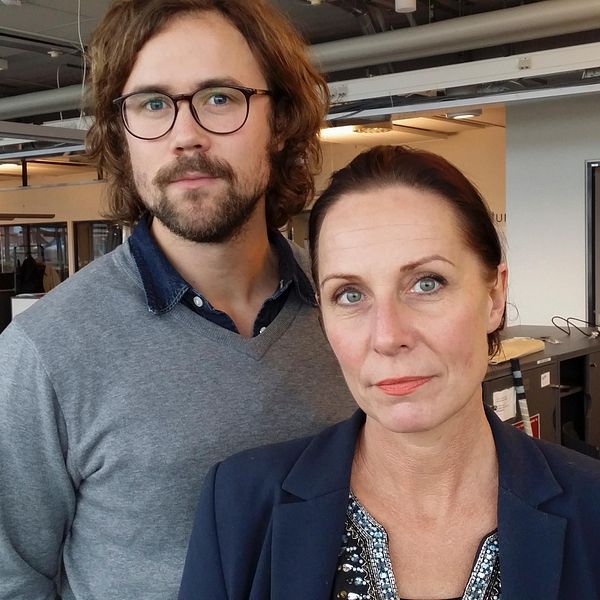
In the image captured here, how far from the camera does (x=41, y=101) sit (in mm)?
7355

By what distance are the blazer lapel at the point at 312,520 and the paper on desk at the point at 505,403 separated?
2.26m

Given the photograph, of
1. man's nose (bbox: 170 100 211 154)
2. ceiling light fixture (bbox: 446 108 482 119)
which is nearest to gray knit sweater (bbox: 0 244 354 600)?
man's nose (bbox: 170 100 211 154)

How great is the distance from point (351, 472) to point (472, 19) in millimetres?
4342

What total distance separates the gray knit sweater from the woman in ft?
0.43

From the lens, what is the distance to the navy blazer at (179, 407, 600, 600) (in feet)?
3.91

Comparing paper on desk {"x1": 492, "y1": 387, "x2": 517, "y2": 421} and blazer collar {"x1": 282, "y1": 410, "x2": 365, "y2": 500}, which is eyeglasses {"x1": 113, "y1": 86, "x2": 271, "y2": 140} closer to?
blazer collar {"x1": 282, "y1": 410, "x2": 365, "y2": 500}

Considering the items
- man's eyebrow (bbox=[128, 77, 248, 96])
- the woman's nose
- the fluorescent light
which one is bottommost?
the woman's nose

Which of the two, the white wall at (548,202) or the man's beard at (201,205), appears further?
the white wall at (548,202)

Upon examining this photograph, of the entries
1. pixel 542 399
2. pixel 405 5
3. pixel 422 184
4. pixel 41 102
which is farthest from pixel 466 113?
pixel 422 184

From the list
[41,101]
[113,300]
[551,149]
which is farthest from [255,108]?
[41,101]

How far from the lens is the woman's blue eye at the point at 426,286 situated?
46.8 inches

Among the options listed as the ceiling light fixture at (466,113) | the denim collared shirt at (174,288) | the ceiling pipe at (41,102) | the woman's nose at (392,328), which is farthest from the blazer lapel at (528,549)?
the ceiling pipe at (41,102)

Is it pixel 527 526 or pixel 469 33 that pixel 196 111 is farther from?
pixel 469 33

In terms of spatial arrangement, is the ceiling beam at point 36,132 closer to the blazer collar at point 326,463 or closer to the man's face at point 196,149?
the man's face at point 196,149
